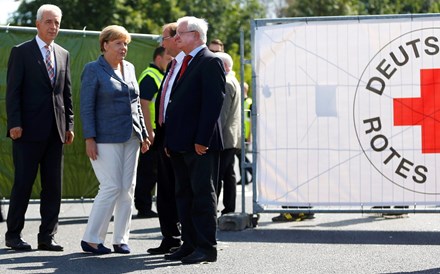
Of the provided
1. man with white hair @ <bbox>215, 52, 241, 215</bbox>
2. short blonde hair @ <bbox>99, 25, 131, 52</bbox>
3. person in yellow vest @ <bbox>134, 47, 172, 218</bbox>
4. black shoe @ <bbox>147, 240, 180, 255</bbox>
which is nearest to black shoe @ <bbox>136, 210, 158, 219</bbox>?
person in yellow vest @ <bbox>134, 47, 172, 218</bbox>

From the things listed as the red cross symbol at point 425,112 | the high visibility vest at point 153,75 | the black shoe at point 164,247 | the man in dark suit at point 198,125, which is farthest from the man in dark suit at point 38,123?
the red cross symbol at point 425,112

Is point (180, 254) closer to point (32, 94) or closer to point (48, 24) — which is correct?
point (32, 94)

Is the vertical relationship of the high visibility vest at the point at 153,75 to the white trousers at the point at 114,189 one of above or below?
above

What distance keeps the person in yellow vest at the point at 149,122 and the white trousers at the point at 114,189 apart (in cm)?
50

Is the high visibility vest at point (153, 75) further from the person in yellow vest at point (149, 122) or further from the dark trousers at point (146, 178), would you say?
the dark trousers at point (146, 178)

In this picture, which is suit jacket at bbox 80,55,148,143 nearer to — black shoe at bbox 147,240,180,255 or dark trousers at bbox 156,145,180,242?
dark trousers at bbox 156,145,180,242

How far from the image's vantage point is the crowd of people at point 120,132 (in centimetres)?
934

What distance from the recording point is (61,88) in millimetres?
10359

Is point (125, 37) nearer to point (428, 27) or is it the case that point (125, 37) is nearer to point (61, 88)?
Result: point (61, 88)

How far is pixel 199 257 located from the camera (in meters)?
9.31

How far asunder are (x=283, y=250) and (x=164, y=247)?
1.02 metres

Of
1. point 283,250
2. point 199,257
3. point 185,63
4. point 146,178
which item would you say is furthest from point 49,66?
point 146,178

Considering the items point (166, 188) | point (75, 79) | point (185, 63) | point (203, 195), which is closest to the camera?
point (203, 195)

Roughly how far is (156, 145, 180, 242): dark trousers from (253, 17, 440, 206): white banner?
1.81 metres
